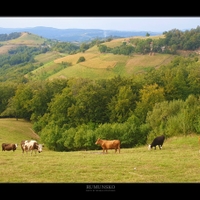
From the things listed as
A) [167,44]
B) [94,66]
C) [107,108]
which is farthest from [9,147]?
[167,44]

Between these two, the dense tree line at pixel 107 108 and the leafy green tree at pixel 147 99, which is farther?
the leafy green tree at pixel 147 99

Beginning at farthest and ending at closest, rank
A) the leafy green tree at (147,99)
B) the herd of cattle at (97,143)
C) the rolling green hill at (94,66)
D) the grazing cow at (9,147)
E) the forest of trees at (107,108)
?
1. the rolling green hill at (94,66)
2. the leafy green tree at (147,99)
3. the forest of trees at (107,108)
4. the grazing cow at (9,147)
5. the herd of cattle at (97,143)

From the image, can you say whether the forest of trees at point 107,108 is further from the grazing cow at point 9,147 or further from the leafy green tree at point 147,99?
the grazing cow at point 9,147

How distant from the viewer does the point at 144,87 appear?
41.0 meters

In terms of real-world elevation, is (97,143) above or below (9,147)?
above

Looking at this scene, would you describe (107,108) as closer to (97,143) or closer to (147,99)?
(147,99)

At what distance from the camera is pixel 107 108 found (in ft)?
130

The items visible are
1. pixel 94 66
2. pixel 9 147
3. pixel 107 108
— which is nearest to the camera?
pixel 9 147

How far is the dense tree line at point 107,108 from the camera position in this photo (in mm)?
28766

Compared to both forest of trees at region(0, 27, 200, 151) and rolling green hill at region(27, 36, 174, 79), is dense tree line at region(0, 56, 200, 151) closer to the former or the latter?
forest of trees at region(0, 27, 200, 151)

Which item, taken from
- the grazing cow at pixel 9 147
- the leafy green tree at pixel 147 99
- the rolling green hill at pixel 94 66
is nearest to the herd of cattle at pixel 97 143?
the grazing cow at pixel 9 147
